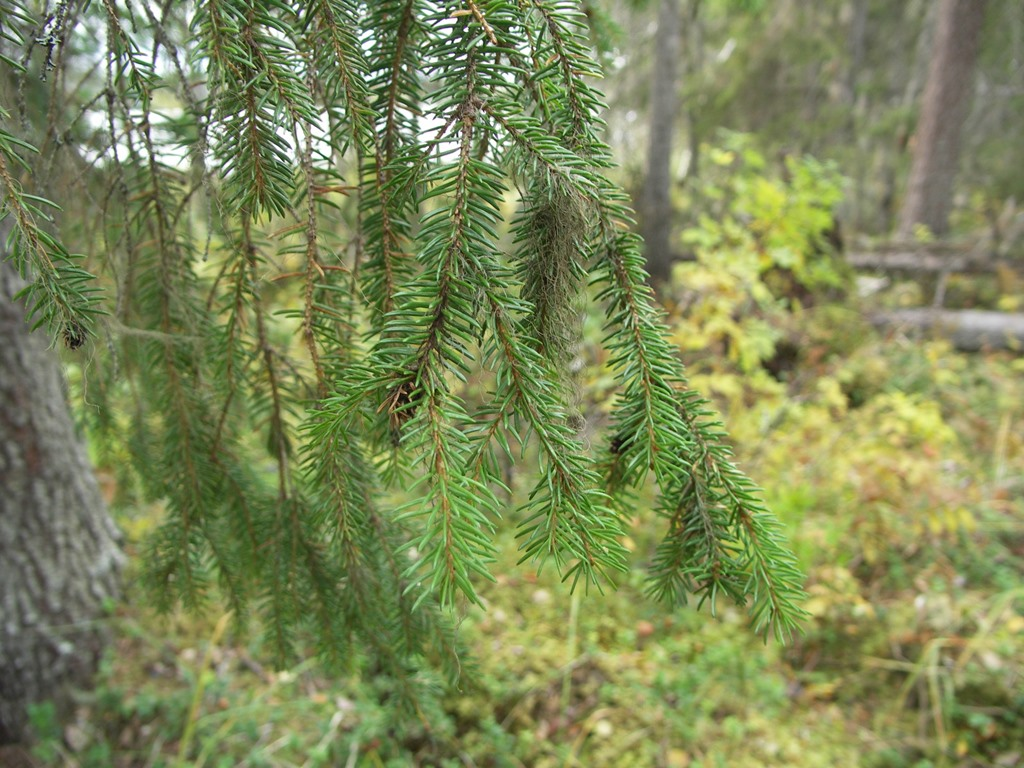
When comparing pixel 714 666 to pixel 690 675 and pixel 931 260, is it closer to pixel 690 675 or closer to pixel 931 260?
pixel 690 675

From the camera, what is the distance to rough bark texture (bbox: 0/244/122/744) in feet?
6.16

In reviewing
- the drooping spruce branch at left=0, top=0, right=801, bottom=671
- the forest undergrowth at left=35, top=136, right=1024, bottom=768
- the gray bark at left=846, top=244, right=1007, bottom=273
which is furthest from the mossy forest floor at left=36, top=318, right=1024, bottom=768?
the gray bark at left=846, top=244, right=1007, bottom=273

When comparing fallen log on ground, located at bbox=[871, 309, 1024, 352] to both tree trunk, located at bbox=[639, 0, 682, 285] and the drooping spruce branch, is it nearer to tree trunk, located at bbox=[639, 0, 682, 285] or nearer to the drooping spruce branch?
tree trunk, located at bbox=[639, 0, 682, 285]

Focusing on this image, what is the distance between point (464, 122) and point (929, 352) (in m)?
4.80

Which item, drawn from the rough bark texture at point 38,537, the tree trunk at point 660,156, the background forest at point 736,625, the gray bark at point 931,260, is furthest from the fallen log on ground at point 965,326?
the rough bark texture at point 38,537

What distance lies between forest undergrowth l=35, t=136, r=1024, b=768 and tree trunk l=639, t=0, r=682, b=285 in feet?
6.81

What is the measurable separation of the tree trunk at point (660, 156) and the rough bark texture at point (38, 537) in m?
4.32

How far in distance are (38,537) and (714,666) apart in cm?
249

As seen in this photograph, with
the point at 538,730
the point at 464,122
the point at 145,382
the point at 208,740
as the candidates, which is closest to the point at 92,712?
the point at 208,740

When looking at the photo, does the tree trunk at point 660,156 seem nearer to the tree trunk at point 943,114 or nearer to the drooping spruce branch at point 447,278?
the tree trunk at point 943,114

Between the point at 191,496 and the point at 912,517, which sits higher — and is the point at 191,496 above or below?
above

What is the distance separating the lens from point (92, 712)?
2111 millimetres

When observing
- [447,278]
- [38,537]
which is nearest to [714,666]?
[447,278]

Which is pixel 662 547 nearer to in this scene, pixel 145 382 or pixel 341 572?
pixel 341 572
